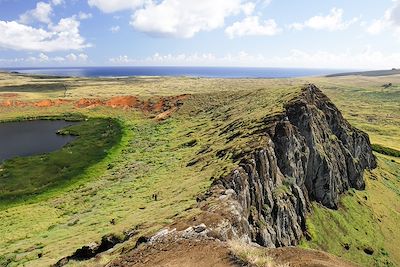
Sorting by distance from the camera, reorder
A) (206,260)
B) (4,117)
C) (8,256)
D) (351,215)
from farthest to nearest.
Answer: (4,117) < (351,215) < (8,256) < (206,260)

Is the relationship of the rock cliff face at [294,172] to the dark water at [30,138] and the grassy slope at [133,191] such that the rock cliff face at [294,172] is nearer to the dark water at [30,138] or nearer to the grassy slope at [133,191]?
the grassy slope at [133,191]

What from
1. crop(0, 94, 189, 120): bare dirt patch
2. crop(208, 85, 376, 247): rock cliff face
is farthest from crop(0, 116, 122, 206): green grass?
crop(208, 85, 376, 247): rock cliff face

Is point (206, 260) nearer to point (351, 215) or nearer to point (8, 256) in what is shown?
point (8, 256)

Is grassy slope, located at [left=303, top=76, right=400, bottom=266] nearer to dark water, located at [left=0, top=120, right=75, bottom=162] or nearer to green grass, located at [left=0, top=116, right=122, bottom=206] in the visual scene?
green grass, located at [left=0, top=116, right=122, bottom=206]

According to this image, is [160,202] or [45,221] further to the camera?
[45,221]

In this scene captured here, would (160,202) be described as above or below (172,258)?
below

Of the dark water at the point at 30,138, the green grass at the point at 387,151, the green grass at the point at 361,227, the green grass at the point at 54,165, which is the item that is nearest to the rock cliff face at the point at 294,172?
the green grass at the point at 361,227

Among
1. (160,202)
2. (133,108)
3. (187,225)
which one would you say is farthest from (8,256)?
(133,108)
